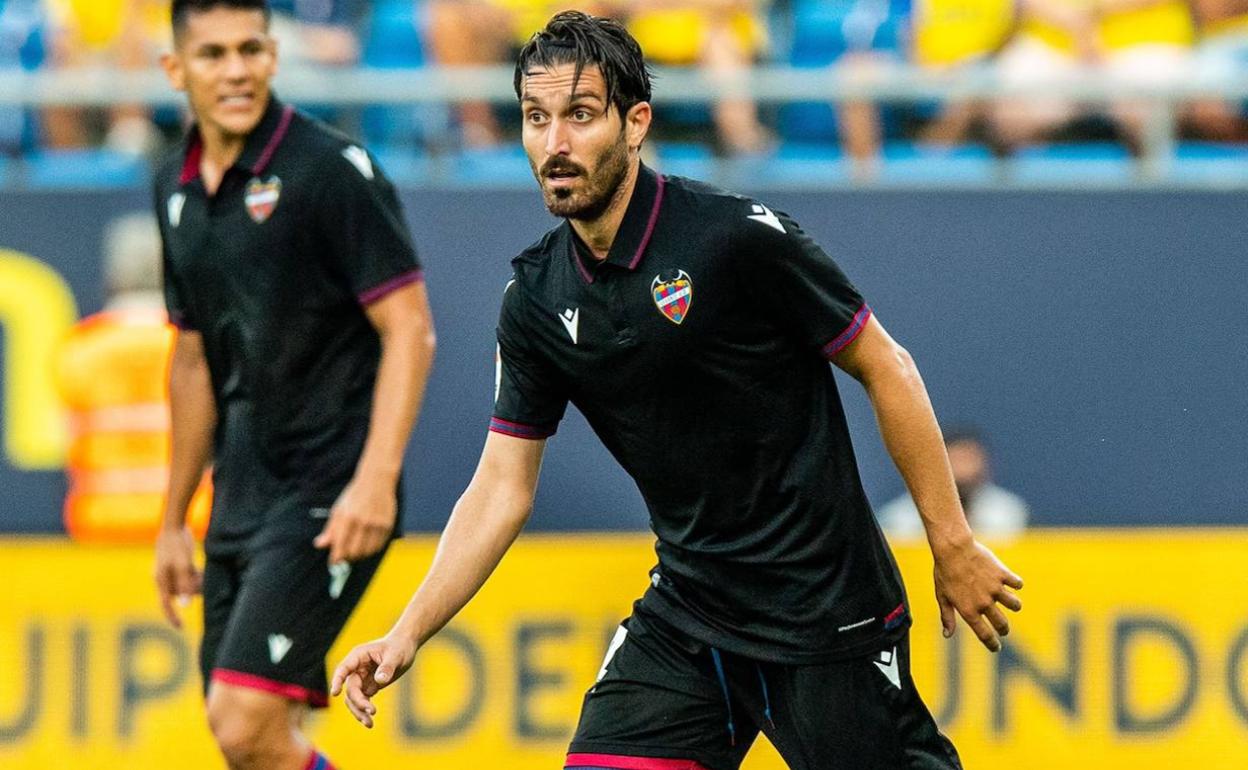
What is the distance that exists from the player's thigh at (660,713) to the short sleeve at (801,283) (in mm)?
743

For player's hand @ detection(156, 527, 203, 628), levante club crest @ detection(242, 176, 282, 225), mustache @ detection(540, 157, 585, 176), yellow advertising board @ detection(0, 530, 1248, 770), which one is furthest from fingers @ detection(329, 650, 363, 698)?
yellow advertising board @ detection(0, 530, 1248, 770)

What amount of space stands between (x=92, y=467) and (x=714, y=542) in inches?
201

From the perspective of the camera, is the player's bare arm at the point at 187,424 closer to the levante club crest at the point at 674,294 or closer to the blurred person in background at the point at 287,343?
the blurred person in background at the point at 287,343

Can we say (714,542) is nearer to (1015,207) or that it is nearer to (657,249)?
(657,249)

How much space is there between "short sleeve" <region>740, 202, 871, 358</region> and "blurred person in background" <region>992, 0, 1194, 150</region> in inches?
208

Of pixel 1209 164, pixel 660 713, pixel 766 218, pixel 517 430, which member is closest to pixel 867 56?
pixel 1209 164

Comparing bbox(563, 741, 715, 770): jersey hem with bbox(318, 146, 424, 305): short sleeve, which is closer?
bbox(563, 741, 715, 770): jersey hem

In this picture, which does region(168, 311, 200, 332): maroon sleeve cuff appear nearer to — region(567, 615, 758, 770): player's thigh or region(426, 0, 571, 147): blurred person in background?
region(567, 615, 758, 770): player's thigh

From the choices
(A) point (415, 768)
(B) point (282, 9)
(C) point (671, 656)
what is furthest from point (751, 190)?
(C) point (671, 656)

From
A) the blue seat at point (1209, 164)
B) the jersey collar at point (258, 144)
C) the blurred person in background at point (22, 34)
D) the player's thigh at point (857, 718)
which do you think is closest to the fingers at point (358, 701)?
the player's thigh at point (857, 718)

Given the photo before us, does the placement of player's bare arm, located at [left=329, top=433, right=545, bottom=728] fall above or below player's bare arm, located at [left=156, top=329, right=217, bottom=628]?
above

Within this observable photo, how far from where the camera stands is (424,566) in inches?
289

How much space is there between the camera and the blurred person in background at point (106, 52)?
8836 millimetres

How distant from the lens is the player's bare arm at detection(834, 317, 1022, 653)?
156 inches
